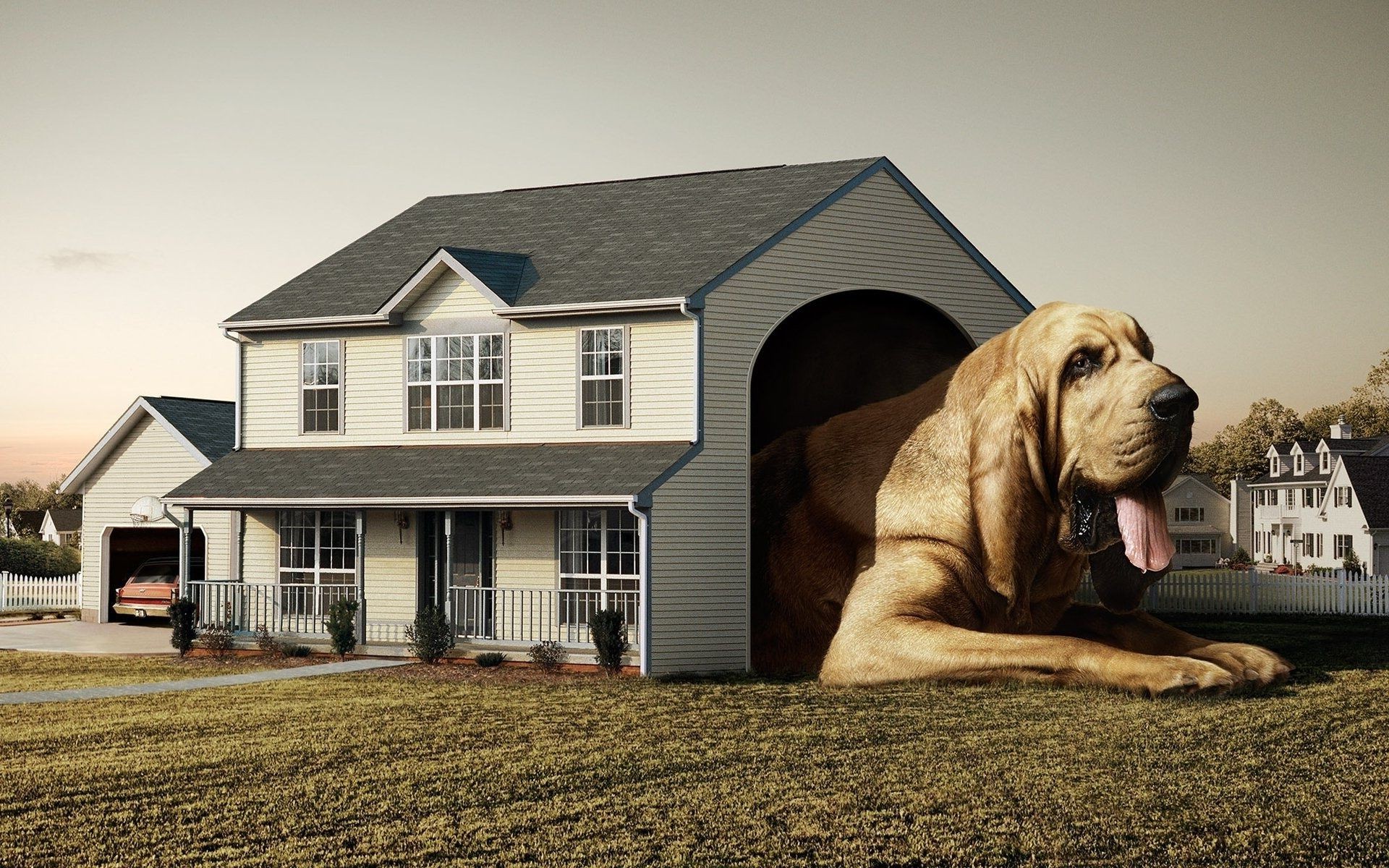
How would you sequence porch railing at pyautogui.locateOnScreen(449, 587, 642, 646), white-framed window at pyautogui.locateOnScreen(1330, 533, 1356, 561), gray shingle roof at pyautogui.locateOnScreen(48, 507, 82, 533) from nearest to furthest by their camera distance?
porch railing at pyautogui.locateOnScreen(449, 587, 642, 646), white-framed window at pyautogui.locateOnScreen(1330, 533, 1356, 561), gray shingle roof at pyautogui.locateOnScreen(48, 507, 82, 533)

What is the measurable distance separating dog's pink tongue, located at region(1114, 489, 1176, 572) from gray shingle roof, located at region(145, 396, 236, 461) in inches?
734

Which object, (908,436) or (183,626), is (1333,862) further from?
(183,626)

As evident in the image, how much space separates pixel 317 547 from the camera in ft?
77.1

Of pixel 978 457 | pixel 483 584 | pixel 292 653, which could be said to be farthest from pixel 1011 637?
pixel 292 653

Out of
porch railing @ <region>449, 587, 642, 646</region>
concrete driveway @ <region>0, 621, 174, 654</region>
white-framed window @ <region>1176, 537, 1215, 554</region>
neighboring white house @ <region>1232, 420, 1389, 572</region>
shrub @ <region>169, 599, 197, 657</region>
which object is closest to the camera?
porch railing @ <region>449, 587, 642, 646</region>

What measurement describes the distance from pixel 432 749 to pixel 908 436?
7.12 m

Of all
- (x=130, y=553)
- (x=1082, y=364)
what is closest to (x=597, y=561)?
(x=1082, y=364)

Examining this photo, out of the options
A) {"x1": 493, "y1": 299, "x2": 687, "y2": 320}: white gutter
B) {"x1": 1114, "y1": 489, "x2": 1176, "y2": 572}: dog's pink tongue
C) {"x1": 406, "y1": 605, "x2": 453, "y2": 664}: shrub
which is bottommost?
{"x1": 406, "y1": 605, "x2": 453, "y2": 664}: shrub

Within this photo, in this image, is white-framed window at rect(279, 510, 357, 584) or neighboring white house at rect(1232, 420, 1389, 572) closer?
white-framed window at rect(279, 510, 357, 584)

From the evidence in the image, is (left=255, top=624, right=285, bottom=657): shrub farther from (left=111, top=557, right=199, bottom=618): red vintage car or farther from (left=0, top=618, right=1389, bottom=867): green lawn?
(left=111, top=557, right=199, bottom=618): red vintage car

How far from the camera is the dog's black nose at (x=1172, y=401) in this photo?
47.9 feet

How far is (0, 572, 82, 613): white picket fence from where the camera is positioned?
109 ft

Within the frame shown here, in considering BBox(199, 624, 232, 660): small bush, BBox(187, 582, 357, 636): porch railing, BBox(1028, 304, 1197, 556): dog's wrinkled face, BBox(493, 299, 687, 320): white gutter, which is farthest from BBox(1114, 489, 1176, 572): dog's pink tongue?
BBox(199, 624, 232, 660): small bush

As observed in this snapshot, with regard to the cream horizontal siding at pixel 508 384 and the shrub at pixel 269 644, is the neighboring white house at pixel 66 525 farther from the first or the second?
the shrub at pixel 269 644
